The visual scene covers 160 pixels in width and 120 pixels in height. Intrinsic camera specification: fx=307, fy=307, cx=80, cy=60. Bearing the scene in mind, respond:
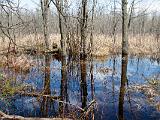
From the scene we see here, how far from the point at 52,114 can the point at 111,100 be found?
264cm

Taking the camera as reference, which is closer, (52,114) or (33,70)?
(52,114)

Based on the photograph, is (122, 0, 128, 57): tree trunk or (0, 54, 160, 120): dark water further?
(122, 0, 128, 57): tree trunk

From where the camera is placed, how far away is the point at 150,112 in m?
9.24

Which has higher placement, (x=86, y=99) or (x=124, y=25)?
(x=124, y=25)

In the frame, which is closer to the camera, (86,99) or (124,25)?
(86,99)

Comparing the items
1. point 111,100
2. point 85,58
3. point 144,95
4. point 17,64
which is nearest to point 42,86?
point 111,100

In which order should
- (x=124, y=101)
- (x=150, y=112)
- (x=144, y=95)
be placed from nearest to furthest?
1. (x=150, y=112)
2. (x=124, y=101)
3. (x=144, y=95)

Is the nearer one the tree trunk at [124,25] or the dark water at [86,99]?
the dark water at [86,99]

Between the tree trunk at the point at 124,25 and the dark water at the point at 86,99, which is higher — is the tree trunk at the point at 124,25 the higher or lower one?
the higher one

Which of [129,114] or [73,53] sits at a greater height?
[73,53]

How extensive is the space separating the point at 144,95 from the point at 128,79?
3.07m

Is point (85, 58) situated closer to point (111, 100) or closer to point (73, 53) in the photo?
point (73, 53)

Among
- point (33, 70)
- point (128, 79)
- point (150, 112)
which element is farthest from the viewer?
point (33, 70)

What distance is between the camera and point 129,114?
8.89 m
